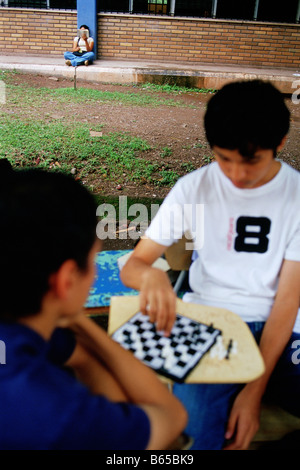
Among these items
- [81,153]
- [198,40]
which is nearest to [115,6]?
[198,40]

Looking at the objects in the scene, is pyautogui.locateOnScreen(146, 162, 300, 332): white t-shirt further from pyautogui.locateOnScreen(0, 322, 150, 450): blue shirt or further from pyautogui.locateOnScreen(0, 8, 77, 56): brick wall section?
pyautogui.locateOnScreen(0, 8, 77, 56): brick wall section

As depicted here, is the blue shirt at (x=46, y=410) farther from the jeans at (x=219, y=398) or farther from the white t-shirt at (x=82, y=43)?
the white t-shirt at (x=82, y=43)

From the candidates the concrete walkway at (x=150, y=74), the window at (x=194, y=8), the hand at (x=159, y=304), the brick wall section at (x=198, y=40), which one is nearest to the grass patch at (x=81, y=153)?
the concrete walkway at (x=150, y=74)

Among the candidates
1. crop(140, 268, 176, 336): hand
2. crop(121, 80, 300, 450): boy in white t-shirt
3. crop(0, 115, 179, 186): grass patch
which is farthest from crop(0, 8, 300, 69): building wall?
crop(140, 268, 176, 336): hand

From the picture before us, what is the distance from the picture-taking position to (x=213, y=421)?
5.54ft

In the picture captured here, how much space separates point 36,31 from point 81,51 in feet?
6.48

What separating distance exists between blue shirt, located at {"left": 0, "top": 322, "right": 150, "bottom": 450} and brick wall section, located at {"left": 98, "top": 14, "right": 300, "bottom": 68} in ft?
39.1

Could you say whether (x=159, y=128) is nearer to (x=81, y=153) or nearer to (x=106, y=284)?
(x=81, y=153)

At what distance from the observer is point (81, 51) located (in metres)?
10.7

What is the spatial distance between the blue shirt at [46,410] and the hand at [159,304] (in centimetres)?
49

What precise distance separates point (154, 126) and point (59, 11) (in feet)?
20.4

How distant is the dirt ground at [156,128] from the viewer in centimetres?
558
